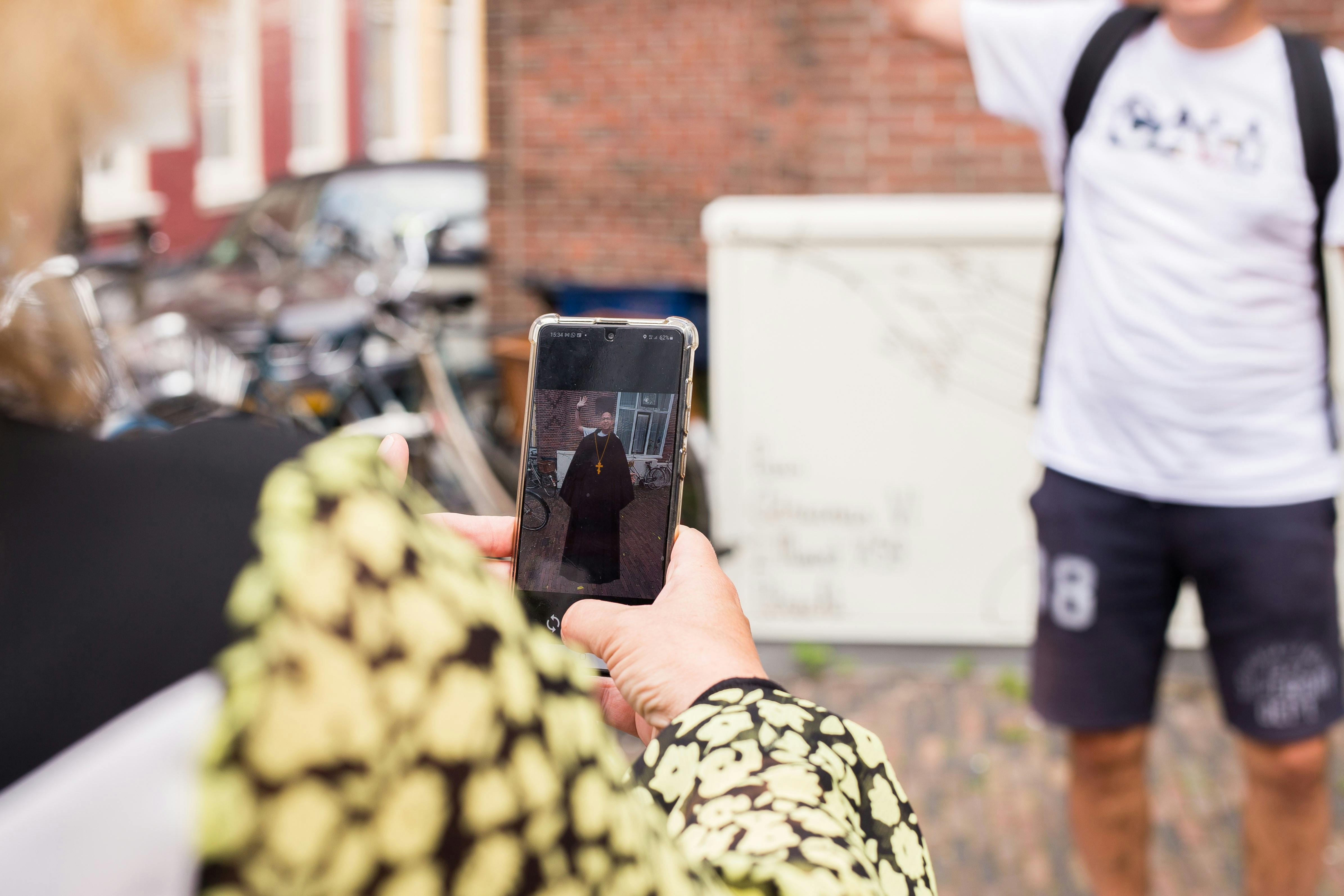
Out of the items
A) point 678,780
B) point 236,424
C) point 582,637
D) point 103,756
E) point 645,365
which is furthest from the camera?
point 645,365

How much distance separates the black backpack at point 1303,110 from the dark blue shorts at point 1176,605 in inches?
9.6

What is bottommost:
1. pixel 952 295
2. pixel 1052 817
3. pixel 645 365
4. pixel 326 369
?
pixel 1052 817

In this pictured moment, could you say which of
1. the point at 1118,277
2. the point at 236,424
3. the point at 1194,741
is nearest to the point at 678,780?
the point at 236,424

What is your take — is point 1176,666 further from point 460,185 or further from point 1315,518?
point 460,185

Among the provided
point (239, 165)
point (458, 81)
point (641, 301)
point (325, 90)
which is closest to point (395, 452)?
point (641, 301)

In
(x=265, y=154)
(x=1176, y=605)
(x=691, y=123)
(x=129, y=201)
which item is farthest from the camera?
(x=265, y=154)

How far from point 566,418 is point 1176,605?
1981mm

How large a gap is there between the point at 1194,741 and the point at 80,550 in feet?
13.3

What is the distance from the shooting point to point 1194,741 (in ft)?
13.4

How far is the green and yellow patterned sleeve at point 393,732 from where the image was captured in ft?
1.83

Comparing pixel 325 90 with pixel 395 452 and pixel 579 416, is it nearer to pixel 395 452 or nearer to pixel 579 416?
pixel 579 416

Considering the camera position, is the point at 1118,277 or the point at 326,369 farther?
the point at 326,369

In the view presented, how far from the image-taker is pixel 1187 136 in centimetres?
248

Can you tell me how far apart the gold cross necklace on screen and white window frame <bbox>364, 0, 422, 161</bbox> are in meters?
23.3
